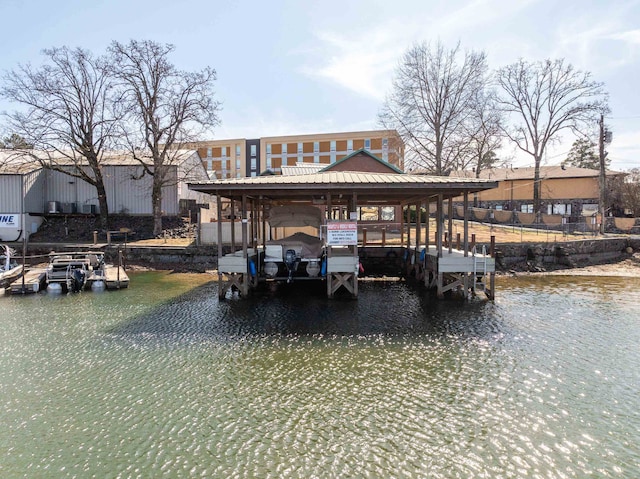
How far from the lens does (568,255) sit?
2177 centimetres

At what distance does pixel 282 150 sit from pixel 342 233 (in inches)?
2034

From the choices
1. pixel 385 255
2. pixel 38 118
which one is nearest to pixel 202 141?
pixel 38 118

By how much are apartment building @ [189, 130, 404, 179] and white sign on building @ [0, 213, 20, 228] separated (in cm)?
2998

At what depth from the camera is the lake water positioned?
16.2ft

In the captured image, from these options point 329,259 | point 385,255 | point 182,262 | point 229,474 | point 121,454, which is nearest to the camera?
point 229,474

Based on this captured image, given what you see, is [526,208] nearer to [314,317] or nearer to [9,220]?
[314,317]

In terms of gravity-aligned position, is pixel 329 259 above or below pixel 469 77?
below

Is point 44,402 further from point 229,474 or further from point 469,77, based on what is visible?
point 469,77

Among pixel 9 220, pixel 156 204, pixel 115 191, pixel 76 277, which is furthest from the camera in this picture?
pixel 115 191

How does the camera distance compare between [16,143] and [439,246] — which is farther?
[16,143]

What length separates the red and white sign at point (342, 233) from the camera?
13.4m

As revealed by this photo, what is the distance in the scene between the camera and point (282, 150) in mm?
62781

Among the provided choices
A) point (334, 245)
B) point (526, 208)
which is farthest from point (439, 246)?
point (526, 208)

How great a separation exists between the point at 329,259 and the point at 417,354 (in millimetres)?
5561
